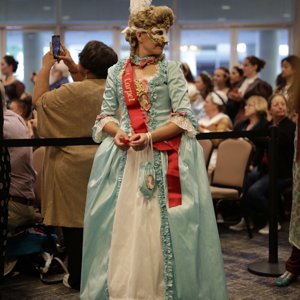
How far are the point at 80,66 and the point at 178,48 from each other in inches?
351

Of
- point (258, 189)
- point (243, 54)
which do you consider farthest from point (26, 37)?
point (258, 189)

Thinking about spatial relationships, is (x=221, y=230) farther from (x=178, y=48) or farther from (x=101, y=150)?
(x=178, y=48)

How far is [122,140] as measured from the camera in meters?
2.94

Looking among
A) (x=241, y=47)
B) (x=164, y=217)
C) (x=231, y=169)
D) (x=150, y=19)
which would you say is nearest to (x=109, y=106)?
(x=150, y=19)

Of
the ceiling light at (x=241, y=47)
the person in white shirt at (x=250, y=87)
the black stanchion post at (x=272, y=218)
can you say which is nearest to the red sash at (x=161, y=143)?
the black stanchion post at (x=272, y=218)

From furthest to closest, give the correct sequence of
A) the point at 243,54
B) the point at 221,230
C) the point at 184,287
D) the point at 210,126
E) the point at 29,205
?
the point at 243,54 → the point at 210,126 → the point at 221,230 → the point at 29,205 → the point at 184,287

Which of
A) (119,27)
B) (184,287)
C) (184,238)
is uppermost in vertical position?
(119,27)

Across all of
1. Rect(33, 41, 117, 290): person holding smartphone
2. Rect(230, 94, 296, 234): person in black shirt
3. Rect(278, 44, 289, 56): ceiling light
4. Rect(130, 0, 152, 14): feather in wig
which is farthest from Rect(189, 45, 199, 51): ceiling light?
Rect(130, 0, 152, 14): feather in wig

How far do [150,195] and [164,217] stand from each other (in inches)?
4.7

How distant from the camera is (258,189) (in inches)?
230

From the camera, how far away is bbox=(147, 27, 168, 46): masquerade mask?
299 centimetres

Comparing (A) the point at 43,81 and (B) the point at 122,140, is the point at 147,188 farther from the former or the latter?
(A) the point at 43,81

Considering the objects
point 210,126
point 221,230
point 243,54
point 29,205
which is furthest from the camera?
point 243,54

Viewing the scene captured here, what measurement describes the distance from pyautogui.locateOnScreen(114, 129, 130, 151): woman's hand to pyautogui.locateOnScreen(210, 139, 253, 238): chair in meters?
2.60
